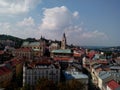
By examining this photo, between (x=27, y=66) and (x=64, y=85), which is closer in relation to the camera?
(x=64, y=85)

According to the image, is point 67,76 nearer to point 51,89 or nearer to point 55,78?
point 55,78

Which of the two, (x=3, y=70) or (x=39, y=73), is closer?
(x=39, y=73)

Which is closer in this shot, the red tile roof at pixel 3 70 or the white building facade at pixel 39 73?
the white building facade at pixel 39 73

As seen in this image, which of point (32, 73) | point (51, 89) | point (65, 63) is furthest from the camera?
point (65, 63)

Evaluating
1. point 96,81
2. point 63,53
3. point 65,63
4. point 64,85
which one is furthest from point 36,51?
point 64,85

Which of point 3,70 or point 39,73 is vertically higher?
point 3,70

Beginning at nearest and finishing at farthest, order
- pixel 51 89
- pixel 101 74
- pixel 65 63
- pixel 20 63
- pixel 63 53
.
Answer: pixel 51 89
pixel 101 74
pixel 20 63
pixel 65 63
pixel 63 53

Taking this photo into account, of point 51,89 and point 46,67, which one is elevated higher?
point 46,67

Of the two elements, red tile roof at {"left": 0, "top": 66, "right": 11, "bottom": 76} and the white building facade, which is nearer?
the white building facade

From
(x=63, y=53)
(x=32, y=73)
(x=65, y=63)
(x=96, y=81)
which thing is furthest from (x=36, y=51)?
(x=32, y=73)

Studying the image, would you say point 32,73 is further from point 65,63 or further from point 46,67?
point 65,63
